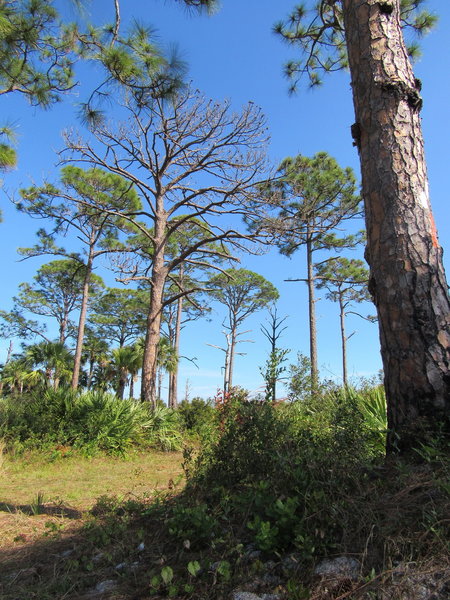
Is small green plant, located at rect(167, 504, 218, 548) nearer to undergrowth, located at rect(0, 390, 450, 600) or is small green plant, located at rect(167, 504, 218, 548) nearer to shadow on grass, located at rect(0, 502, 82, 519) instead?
undergrowth, located at rect(0, 390, 450, 600)

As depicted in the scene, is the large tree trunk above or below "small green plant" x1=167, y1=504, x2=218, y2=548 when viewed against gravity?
above

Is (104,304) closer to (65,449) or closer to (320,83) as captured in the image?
(65,449)

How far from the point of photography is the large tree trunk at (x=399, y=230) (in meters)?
Answer: 2.29

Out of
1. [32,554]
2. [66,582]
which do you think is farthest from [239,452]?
[32,554]

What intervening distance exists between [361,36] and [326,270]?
17733 mm

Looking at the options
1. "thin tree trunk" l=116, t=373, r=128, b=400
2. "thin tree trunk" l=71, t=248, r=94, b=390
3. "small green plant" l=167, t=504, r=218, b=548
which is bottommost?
"small green plant" l=167, t=504, r=218, b=548

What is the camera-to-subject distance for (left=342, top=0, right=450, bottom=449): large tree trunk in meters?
2.29

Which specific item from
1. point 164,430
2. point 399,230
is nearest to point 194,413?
point 164,430

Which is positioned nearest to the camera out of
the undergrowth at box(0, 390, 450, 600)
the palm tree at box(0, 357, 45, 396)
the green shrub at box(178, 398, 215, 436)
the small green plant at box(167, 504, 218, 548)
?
the undergrowth at box(0, 390, 450, 600)

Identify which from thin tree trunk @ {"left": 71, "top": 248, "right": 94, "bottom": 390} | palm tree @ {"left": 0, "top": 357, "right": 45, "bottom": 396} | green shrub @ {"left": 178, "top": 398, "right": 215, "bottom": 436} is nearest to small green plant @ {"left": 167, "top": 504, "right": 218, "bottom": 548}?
green shrub @ {"left": 178, "top": 398, "right": 215, "bottom": 436}

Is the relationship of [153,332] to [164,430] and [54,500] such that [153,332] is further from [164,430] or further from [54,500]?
[54,500]

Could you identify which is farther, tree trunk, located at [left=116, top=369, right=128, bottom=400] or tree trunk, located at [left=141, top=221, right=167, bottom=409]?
tree trunk, located at [left=116, top=369, right=128, bottom=400]

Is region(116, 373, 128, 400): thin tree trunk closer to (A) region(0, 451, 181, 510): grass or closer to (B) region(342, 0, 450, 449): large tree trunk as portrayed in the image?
(A) region(0, 451, 181, 510): grass

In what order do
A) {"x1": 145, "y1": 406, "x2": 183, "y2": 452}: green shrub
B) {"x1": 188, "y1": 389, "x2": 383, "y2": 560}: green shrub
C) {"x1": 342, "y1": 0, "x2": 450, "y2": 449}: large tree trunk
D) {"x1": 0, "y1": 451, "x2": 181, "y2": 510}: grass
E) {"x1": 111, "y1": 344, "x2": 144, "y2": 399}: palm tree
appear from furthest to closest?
{"x1": 111, "y1": 344, "x2": 144, "y2": 399}: palm tree → {"x1": 145, "y1": 406, "x2": 183, "y2": 452}: green shrub → {"x1": 0, "y1": 451, "x2": 181, "y2": 510}: grass → {"x1": 342, "y1": 0, "x2": 450, "y2": 449}: large tree trunk → {"x1": 188, "y1": 389, "x2": 383, "y2": 560}: green shrub
